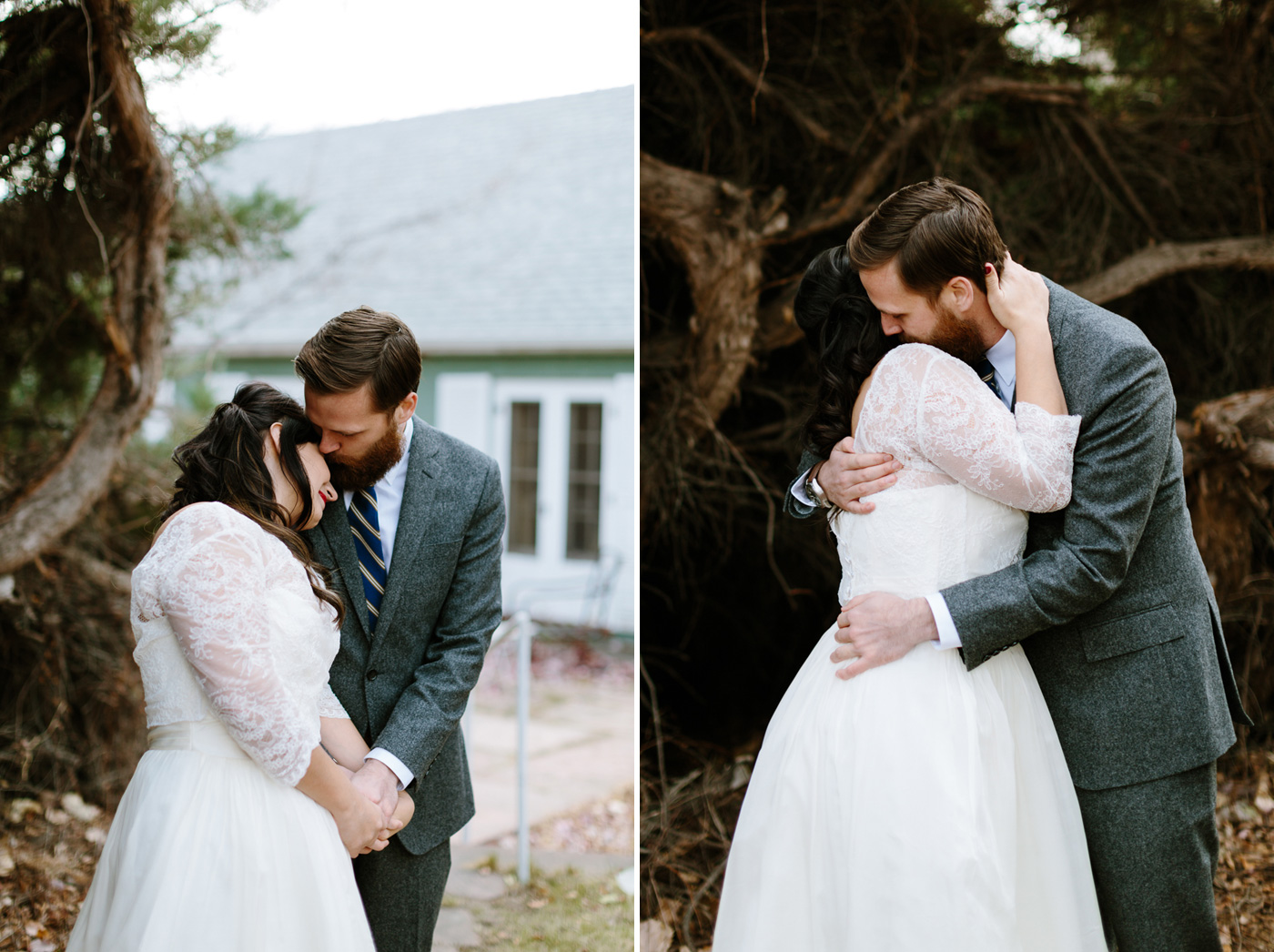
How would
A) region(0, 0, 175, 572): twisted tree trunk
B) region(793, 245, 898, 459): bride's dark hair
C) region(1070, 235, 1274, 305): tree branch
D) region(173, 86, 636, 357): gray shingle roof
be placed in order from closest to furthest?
region(793, 245, 898, 459): bride's dark hair → region(0, 0, 175, 572): twisted tree trunk → region(1070, 235, 1274, 305): tree branch → region(173, 86, 636, 357): gray shingle roof

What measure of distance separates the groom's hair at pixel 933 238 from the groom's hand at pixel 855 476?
0.36 metres

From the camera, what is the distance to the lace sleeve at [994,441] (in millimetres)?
1797

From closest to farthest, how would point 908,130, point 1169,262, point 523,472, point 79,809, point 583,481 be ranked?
1. point 908,130
2. point 1169,262
3. point 79,809
4. point 583,481
5. point 523,472

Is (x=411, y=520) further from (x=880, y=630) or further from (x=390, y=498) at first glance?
(x=880, y=630)

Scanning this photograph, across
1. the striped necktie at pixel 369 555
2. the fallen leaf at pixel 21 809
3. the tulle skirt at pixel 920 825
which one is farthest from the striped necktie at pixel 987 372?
the fallen leaf at pixel 21 809

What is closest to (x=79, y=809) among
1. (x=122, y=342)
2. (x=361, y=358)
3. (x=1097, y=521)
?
(x=122, y=342)

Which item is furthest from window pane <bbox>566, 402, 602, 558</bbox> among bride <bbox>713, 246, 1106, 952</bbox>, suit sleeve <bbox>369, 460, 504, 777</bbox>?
bride <bbox>713, 246, 1106, 952</bbox>

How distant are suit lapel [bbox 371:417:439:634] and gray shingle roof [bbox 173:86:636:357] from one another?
8.00m

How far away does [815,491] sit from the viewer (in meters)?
2.25

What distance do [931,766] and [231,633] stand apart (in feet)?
4.43

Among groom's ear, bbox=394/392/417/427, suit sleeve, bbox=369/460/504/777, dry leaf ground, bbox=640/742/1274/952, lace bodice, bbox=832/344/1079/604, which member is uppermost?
groom's ear, bbox=394/392/417/427

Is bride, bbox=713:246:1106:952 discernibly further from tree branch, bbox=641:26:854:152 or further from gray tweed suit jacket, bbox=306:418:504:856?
tree branch, bbox=641:26:854:152

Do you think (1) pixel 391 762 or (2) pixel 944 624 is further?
(1) pixel 391 762

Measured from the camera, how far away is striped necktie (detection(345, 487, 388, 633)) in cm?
213
